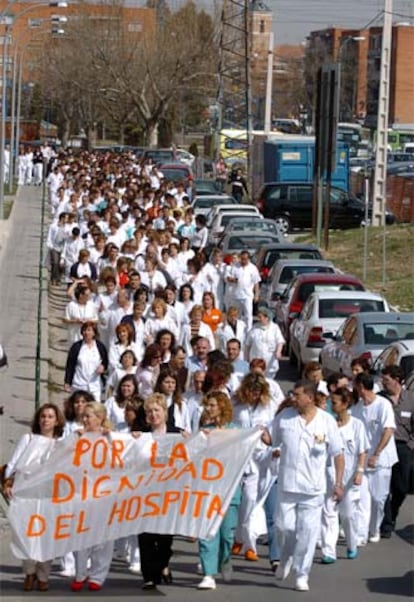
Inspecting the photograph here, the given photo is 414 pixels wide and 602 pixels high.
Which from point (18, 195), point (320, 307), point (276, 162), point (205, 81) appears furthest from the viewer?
point (205, 81)

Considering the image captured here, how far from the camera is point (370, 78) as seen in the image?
14200 cm

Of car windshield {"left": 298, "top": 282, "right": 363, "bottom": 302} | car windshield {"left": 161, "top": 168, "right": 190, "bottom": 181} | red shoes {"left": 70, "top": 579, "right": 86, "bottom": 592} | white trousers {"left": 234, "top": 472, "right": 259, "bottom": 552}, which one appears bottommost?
red shoes {"left": 70, "top": 579, "right": 86, "bottom": 592}

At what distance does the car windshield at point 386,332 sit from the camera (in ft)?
69.1

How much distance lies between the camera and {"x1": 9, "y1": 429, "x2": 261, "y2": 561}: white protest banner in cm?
1120

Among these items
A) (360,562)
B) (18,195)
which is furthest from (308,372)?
(18,195)

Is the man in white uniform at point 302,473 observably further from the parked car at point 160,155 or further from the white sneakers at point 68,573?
the parked car at point 160,155

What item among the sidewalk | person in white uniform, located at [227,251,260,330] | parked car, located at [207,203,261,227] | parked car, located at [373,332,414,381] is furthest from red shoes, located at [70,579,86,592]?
parked car, located at [207,203,261,227]

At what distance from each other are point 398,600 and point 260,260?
20.0 metres

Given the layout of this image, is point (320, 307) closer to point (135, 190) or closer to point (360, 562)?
point (360, 562)

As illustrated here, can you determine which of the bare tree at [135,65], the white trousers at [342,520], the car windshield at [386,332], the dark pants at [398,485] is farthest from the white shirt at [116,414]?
the bare tree at [135,65]

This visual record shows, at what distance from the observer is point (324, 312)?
24.2 metres

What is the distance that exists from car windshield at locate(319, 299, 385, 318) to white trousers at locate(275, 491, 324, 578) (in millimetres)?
12683

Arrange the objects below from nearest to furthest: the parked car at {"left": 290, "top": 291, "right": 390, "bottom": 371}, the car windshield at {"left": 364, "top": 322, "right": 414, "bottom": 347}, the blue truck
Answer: the car windshield at {"left": 364, "top": 322, "right": 414, "bottom": 347} → the parked car at {"left": 290, "top": 291, "right": 390, "bottom": 371} → the blue truck

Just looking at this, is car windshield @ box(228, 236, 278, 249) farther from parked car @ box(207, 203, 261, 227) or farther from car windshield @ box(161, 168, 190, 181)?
car windshield @ box(161, 168, 190, 181)
